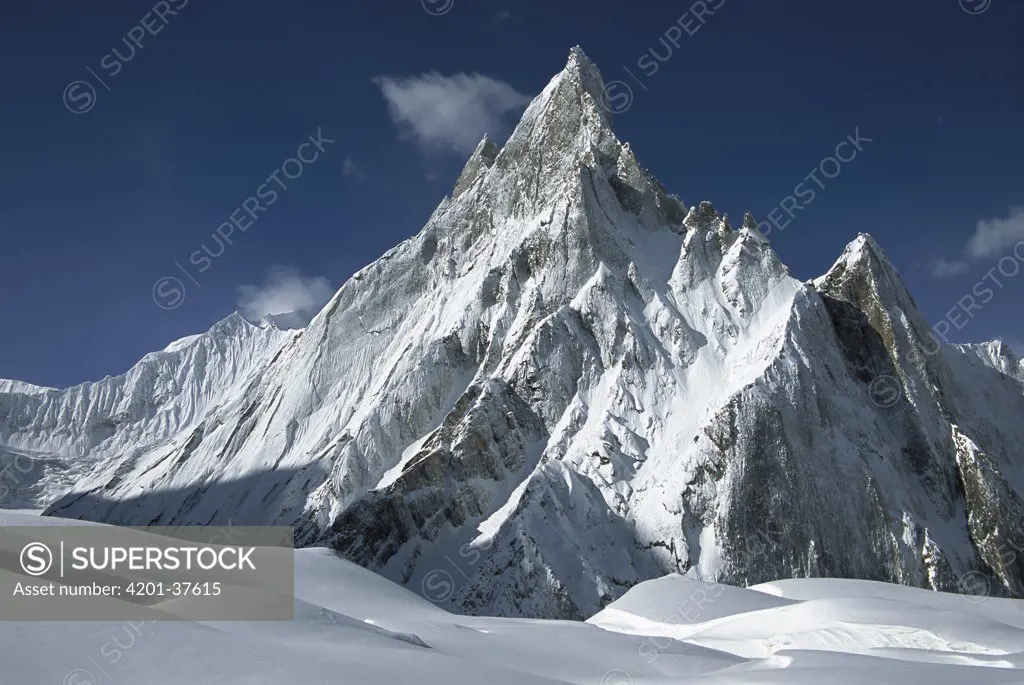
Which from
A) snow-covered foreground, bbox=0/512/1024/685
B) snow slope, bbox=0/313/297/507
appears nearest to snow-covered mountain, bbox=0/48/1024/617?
snow-covered foreground, bbox=0/512/1024/685

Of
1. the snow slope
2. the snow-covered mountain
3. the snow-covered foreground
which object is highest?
the snow slope

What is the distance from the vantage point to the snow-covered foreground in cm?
1271

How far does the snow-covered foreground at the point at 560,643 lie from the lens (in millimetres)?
12711

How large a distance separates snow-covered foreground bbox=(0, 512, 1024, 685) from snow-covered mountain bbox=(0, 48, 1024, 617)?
15.8m

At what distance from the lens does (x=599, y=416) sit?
63.2 metres

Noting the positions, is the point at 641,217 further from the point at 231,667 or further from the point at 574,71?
the point at 231,667

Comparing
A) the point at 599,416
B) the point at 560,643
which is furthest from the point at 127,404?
the point at 560,643

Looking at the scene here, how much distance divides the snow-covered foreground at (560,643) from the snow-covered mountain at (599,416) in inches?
621

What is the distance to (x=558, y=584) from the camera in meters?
50.5

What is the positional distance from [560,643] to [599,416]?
138 ft

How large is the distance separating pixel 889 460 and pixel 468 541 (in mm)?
29719

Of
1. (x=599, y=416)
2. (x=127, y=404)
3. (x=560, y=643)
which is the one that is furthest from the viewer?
(x=127, y=404)

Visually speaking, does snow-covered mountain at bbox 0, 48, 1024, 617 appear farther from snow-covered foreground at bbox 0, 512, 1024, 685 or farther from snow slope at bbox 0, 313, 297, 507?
snow slope at bbox 0, 313, 297, 507

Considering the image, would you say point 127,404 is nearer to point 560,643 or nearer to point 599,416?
point 599,416
